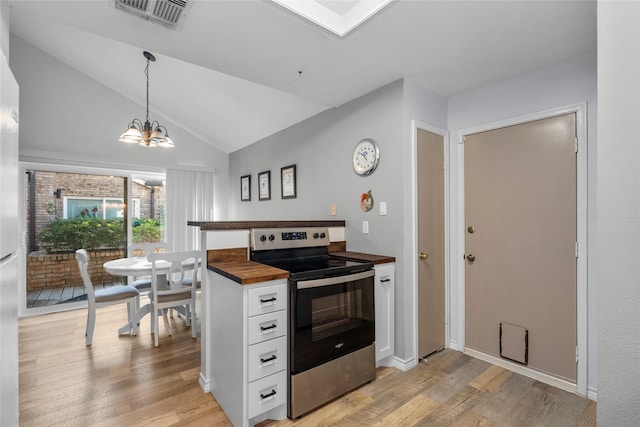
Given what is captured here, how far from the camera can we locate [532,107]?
2.34m

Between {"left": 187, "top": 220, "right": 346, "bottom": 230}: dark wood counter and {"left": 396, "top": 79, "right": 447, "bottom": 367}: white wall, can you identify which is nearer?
{"left": 187, "top": 220, "right": 346, "bottom": 230}: dark wood counter

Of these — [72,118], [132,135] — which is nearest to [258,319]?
[132,135]

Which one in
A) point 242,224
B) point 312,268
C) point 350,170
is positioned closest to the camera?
point 312,268

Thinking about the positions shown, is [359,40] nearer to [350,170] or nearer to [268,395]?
[350,170]

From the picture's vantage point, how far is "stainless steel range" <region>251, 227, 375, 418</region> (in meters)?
1.84

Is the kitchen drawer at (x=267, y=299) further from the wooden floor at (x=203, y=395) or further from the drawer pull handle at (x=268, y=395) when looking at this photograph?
the wooden floor at (x=203, y=395)

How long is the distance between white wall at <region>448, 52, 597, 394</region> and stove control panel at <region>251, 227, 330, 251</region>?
123 centimetres

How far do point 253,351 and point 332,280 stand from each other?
2.04 ft

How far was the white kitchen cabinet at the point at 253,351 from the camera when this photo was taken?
5.59 ft

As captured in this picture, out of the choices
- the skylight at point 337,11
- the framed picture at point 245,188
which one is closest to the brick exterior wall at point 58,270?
the framed picture at point 245,188

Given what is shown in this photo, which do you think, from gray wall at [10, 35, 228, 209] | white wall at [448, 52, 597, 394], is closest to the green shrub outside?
gray wall at [10, 35, 228, 209]

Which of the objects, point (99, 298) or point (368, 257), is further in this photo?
point (99, 298)

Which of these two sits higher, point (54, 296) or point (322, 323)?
point (322, 323)

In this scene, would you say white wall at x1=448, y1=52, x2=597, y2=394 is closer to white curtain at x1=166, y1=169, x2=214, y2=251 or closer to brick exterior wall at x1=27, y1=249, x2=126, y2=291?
white curtain at x1=166, y1=169, x2=214, y2=251
